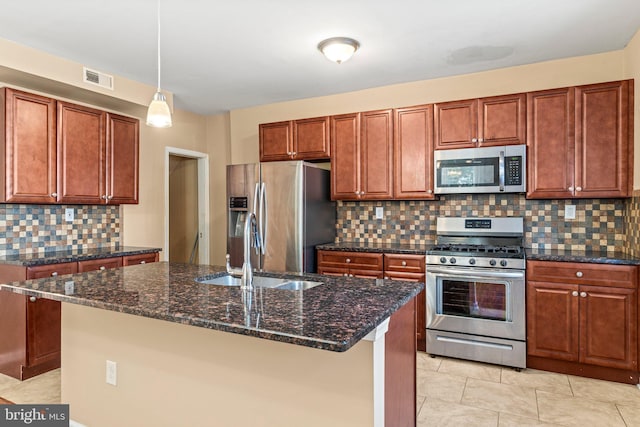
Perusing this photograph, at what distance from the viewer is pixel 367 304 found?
1520mm

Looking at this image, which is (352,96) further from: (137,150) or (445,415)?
(445,415)

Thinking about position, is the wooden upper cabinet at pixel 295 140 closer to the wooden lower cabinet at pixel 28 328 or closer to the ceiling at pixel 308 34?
the ceiling at pixel 308 34

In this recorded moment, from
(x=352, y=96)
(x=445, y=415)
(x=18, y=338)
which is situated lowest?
(x=445, y=415)

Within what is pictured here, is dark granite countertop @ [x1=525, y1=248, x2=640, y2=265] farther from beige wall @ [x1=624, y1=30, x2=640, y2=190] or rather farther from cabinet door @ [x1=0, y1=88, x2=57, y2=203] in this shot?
cabinet door @ [x1=0, y1=88, x2=57, y2=203]

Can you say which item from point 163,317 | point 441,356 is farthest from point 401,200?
point 163,317

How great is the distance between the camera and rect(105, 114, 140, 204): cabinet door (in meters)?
3.71

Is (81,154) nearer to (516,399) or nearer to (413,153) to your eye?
(413,153)

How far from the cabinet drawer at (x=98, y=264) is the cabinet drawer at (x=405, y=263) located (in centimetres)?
241

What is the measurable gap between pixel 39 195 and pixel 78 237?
28.5 inches

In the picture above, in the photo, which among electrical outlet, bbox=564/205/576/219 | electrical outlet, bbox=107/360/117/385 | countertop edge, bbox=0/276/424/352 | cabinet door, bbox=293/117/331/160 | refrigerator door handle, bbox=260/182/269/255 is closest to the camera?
countertop edge, bbox=0/276/424/352

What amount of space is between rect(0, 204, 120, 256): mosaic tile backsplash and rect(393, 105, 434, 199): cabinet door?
294cm

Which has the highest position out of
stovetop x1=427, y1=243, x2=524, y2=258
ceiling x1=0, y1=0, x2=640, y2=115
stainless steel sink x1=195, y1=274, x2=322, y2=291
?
ceiling x1=0, y1=0, x2=640, y2=115

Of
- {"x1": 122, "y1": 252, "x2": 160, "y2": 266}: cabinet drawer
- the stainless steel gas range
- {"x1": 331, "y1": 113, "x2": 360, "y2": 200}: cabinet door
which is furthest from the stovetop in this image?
{"x1": 122, "y1": 252, "x2": 160, "y2": 266}: cabinet drawer

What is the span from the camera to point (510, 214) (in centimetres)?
361
